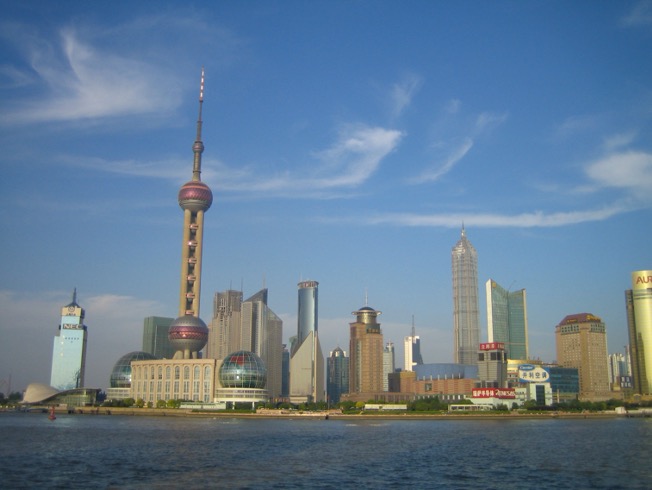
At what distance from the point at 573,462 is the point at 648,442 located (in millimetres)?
37245

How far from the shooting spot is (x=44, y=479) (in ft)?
195

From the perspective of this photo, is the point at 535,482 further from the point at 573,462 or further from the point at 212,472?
the point at 212,472

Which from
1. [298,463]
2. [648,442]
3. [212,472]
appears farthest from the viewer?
[648,442]

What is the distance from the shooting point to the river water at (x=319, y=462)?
59438 mm

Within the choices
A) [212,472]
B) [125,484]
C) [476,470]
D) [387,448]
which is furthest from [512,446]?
[125,484]

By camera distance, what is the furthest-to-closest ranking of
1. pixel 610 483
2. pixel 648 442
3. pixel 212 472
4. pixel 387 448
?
pixel 648 442 → pixel 387 448 → pixel 212 472 → pixel 610 483

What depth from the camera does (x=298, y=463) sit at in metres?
73.9

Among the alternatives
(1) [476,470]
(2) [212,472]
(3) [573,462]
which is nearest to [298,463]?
(2) [212,472]

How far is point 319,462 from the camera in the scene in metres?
75.1

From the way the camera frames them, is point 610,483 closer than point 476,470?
Yes

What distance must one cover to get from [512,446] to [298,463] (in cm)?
3840

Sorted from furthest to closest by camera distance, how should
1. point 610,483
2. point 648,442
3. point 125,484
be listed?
point 648,442
point 610,483
point 125,484

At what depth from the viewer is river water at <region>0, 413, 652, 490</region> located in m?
59.4

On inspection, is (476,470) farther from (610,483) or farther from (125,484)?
(125,484)
